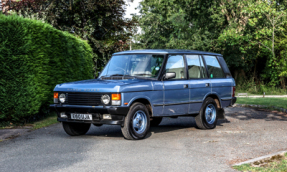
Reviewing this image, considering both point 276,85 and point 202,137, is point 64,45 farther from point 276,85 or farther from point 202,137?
point 276,85

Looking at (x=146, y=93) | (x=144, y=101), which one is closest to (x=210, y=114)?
(x=144, y=101)

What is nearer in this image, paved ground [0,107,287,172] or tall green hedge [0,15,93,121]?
paved ground [0,107,287,172]

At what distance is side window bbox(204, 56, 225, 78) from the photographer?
35.7 feet

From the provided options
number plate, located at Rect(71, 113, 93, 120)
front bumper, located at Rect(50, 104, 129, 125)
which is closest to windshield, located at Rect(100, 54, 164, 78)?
front bumper, located at Rect(50, 104, 129, 125)

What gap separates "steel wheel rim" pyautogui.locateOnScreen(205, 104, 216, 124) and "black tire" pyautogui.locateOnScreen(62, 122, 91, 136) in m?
3.29

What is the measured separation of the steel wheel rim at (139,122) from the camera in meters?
8.48

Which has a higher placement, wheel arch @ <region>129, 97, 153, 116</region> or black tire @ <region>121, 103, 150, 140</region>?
wheel arch @ <region>129, 97, 153, 116</region>

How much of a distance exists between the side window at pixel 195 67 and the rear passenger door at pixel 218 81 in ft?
0.94

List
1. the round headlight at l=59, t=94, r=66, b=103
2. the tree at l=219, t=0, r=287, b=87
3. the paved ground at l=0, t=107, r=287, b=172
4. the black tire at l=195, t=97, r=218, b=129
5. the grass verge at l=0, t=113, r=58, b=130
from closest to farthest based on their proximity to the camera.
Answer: the paved ground at l=0, t=107, r=287, b=172, the round headlight at l=59, t=94, r=66, b=103, the black tire at l=195, t=97, r=218, b=129, the grass verge at l=0, t=113, r=58, b=130, the tree at l=219, t=0, r=287, b=87

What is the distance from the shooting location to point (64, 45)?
569 inches

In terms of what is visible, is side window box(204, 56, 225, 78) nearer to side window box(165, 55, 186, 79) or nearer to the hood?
side window box(165, 55, 186, 79)

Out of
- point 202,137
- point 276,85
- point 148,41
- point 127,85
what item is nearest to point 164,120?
point 202,137

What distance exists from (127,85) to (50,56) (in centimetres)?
573

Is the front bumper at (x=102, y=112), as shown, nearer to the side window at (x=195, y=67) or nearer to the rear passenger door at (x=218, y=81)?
the side window at (x=195, y=67)
